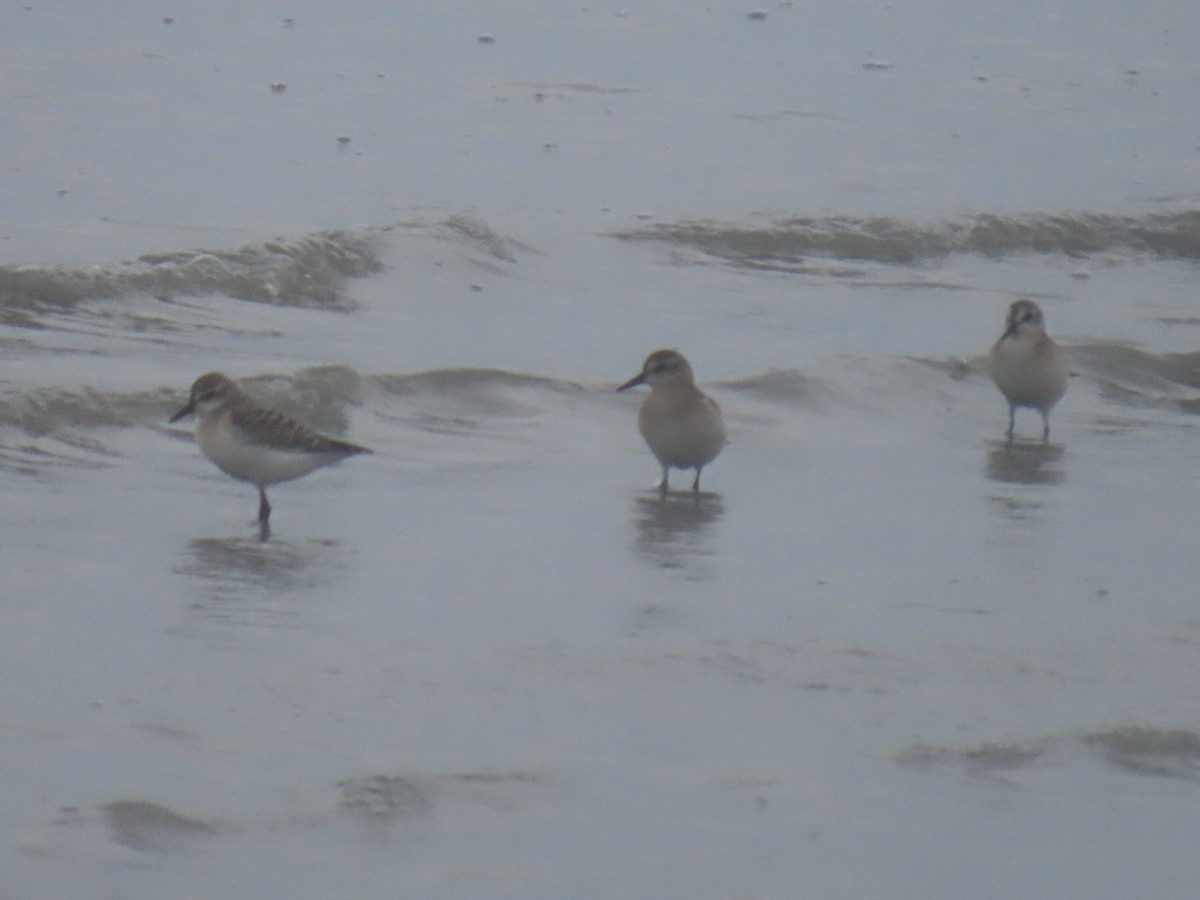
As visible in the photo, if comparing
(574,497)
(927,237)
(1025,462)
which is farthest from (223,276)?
(927,237)

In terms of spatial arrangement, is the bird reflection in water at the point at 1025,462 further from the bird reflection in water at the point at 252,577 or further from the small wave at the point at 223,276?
the small wave at the point at 223,276

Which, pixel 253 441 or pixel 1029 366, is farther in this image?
pixel 1029 366

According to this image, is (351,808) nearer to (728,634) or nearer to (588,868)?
(588,868)

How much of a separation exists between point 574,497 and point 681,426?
0.55 metres

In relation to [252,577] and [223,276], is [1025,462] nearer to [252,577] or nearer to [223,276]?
[252,577]

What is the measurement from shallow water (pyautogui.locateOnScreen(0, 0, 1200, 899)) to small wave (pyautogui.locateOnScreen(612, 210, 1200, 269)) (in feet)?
0.21

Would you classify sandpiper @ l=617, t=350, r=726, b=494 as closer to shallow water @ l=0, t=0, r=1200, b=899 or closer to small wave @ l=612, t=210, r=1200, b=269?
shallow water @ l=0, t=0, r=1200, b=899

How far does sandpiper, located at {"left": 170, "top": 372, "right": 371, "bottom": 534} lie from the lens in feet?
25.9

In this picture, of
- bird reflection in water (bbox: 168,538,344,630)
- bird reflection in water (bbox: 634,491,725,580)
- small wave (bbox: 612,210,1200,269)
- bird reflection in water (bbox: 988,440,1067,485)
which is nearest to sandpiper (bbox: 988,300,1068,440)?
bird reflection in water (bbox: 988,440,1067,485)

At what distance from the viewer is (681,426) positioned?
8.73m

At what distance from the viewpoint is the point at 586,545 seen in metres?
7.79

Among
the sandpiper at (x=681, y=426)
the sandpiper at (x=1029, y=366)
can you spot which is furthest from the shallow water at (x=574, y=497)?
the sandpiper at (x=1029, y=366)

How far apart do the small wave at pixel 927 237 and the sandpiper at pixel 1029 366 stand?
175 inches

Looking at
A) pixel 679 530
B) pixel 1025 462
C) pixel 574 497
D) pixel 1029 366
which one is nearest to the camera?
pixel 679 530
